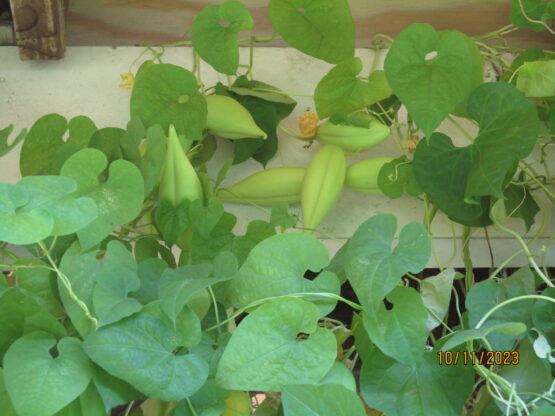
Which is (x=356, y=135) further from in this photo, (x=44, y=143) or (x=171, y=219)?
(x=44, y=143)

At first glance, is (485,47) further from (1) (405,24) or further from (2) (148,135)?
(2) (148,135)

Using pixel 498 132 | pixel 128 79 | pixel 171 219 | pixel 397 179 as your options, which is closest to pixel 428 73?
pixel 498 132

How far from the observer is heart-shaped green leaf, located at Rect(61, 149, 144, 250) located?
786 mm

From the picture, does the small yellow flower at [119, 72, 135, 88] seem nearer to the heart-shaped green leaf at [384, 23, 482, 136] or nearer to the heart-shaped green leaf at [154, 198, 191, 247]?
the heart-shaped green leaf at [154, 198, 191, 247]

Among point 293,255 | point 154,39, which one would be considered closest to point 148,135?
point 293,255

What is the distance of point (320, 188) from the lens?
1061mm

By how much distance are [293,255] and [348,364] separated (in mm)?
260

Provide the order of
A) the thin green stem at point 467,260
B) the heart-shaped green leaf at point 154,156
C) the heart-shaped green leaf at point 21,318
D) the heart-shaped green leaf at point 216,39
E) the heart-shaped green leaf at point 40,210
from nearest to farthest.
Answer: the heart-shaped green leaf at point 40,210 < the heart-shaped green leaf at point 21,318 < the heart-shaped green leaf at point 154,156 < the heart-shaped green leaf at point 216,39 < the thin green stem at point 467,260

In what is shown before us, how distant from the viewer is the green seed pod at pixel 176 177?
3.13 feet

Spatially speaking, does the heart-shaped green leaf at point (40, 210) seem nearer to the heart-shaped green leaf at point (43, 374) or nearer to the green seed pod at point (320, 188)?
the heart-shaped green leaf at point (43, 374)

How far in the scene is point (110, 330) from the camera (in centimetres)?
74

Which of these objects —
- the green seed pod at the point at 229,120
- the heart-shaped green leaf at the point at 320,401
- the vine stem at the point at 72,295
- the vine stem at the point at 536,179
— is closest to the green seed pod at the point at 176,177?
the green seed pod at the point at 229,120

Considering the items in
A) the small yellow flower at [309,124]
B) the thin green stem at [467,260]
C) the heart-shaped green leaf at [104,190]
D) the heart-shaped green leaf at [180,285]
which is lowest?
the thin green stem at [467,260]

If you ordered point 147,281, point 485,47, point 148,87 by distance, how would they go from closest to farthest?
1. point 147,281
2. point 148,87
3. point 485,47
